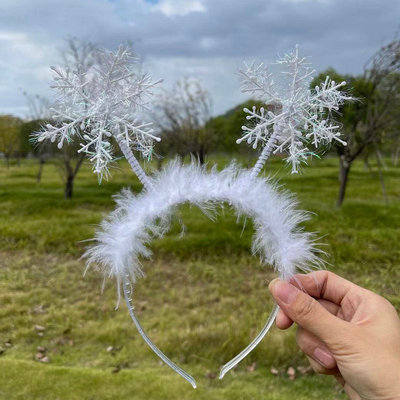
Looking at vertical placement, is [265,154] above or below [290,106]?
below

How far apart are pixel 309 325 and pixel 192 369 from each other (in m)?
2.39

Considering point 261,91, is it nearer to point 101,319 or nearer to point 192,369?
point 192,369

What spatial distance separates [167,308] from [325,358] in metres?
3.21

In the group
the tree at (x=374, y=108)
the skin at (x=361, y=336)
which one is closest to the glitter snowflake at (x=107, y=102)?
the skin at (x=361, y=336)

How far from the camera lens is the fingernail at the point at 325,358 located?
198 cm

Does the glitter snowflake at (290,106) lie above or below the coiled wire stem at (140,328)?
above

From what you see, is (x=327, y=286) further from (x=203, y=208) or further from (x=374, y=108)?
(x=374, y=108)

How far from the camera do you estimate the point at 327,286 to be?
2158 mm

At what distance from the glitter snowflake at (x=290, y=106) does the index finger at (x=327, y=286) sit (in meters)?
0.69

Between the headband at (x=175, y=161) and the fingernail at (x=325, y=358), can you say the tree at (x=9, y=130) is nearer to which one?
the headband at (x=175, y=161)

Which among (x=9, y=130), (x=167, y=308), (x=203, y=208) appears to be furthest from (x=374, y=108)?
(x=9, y=130)

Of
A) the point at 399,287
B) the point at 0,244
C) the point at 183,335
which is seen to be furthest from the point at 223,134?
the point at 183,335

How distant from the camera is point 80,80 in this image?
65.1 inches

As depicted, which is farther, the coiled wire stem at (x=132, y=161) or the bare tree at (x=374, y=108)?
the bare tree at (x=374, y=108)
